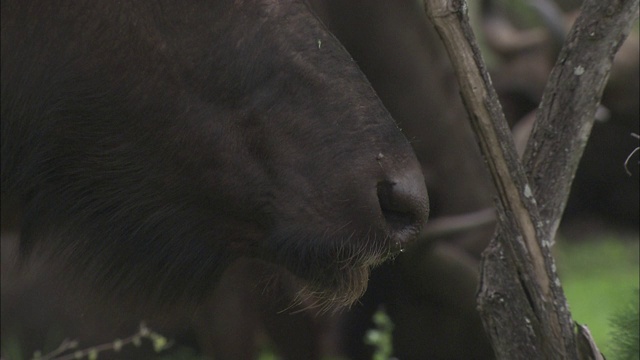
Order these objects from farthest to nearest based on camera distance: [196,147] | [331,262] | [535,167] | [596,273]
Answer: [596,273] → [196,147] → [331,262] → [535,167]

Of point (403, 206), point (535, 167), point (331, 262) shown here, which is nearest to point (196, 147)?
point (331, 262)

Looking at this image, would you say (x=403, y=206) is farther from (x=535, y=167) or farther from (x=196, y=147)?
(x=196, y=147)

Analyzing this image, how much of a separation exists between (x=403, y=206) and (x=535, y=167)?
0.33 meters

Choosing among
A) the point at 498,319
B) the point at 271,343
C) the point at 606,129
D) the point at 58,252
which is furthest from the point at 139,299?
the point at 606,129

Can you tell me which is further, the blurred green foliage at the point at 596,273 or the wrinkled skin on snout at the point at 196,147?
the blurred green foliage at the point at 596,273

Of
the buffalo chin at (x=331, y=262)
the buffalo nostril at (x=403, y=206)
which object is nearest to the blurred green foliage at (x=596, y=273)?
the buffalo chin at (x=331, y=262)

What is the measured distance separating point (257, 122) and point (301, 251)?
355mm

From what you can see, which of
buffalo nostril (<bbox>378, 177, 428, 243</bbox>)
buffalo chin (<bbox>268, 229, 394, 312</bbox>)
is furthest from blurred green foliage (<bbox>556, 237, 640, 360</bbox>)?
buffalo nostril (<bbox>378, 177, 428, 243</bbox>)

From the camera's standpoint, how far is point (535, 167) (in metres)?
2.60

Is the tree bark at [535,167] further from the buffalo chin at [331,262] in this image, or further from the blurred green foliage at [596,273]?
the blurred green foliage at [596,273]

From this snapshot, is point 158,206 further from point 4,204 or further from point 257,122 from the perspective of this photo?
point 4,204

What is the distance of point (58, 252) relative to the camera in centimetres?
328

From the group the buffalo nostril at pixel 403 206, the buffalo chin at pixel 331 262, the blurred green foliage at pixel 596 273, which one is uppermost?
the buffalo nostril at pixel 403 206

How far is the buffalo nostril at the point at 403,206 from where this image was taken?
2635 millimetres
